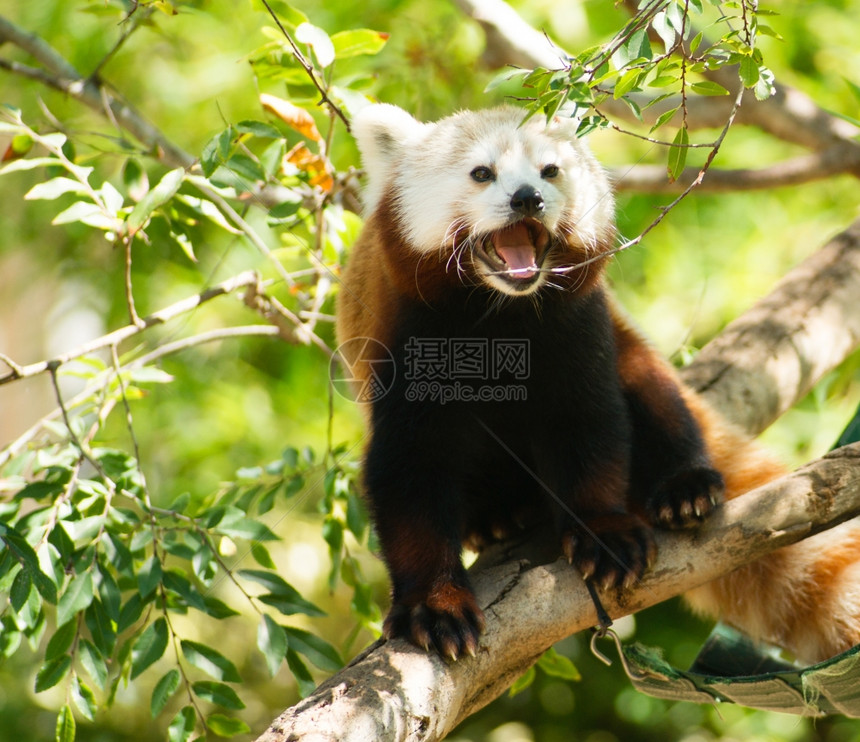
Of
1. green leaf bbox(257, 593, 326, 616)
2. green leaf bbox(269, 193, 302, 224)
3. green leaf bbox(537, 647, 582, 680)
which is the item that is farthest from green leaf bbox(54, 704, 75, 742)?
green leaf bbox(269, 193, 302, 224)

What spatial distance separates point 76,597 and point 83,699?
27 cm

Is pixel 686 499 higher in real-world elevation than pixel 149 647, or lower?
higher

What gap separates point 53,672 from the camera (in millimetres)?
2363

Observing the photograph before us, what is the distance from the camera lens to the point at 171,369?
5637 millimetres

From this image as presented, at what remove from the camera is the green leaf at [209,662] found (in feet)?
8.13

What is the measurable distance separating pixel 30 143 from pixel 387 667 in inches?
81.3

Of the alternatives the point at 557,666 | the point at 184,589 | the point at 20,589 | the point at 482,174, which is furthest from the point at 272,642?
the point at 482,174

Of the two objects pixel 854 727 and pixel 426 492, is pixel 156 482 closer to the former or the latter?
pixel 426 492

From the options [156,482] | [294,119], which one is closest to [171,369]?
[156,482]

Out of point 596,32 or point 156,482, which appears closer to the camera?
point 596,32

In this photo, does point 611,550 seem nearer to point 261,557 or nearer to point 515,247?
point 515,247

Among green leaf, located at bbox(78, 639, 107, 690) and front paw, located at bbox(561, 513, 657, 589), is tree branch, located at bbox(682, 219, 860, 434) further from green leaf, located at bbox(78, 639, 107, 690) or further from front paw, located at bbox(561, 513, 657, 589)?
green leaf, located at bbox(78, 639, 107, 690)

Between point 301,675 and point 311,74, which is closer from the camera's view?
point 301,675

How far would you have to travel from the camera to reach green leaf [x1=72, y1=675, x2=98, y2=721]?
2312 mm
